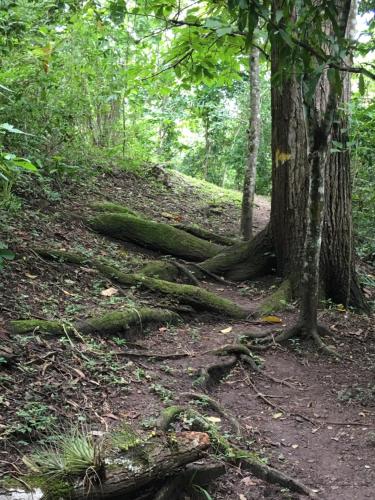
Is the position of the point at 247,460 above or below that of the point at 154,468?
below

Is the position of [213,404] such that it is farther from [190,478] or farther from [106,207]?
[106,207]

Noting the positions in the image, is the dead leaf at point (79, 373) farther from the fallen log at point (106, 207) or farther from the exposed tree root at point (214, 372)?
the fallen log at point (106, 207)

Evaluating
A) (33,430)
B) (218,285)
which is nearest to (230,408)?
Answer: (33,430)

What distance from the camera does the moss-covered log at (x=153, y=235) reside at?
8.48 m

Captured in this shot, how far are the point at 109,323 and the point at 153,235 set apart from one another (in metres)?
3.54

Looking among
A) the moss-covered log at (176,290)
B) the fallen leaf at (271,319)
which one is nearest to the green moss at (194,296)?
the moss-covered log at (176,290)

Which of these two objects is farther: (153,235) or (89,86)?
(89,86)

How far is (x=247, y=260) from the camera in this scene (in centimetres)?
838

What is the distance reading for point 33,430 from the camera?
11.1 ft

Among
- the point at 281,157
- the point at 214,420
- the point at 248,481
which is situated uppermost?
the point at 281,157

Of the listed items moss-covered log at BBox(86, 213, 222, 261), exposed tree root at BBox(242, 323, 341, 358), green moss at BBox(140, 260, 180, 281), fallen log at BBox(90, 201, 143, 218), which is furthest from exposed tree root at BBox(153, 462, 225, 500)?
fallen log at BBox(90, 201, 143, 218)

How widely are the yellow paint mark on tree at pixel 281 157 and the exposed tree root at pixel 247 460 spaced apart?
4.68m

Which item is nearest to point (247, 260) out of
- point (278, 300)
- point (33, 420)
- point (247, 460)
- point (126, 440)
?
point (278, 300)

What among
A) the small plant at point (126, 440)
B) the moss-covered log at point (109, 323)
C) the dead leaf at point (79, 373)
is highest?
the moss-covered log at point (109, 323)
